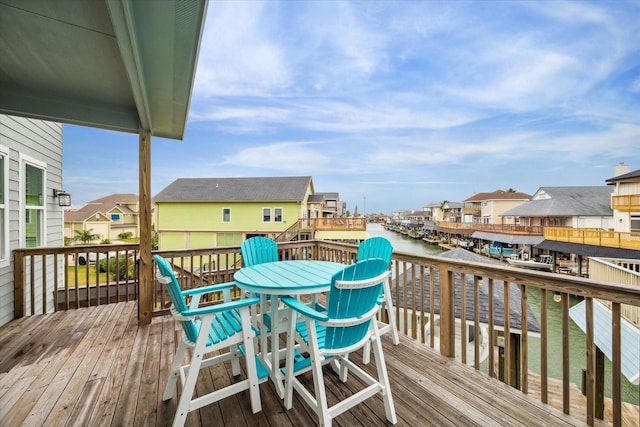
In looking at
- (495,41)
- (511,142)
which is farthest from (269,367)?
(511,142)

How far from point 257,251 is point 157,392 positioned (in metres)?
1.54

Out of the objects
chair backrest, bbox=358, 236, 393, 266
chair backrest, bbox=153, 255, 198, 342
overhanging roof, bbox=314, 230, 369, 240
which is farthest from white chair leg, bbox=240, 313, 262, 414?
overhanging roof, bbox=314, 230, 369, 240

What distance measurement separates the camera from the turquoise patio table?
1.99m

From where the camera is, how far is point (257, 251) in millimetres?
3205

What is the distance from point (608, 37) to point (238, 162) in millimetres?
31726

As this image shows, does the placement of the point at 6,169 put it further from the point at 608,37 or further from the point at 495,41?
the point at 608,37

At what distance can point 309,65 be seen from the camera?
18.3 m

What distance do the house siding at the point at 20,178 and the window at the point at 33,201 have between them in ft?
0.31

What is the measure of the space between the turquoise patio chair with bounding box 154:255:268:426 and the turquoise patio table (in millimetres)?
102

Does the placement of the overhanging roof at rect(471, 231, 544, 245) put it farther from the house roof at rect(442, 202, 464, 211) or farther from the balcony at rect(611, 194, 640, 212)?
the house roof at rect(442, 202, 464, 211)

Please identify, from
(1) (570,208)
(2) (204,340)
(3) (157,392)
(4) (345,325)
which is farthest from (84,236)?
(1) (570,208)

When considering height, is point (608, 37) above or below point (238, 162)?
above

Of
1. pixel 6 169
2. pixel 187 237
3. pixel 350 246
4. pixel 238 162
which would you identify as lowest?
pixel 187 237

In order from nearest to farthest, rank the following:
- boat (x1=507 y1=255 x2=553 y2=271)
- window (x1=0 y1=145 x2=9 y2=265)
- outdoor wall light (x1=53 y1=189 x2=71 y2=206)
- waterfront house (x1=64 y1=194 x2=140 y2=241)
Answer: window (x1=0 y1=145 x2=9 y2=265) < outdoor wall light (x1=53 y1=189 x2=71 y2=206) < boat (x1=507 y1=255 x2=553 y2=271) < waterfront house (x1=64 y1=194 x2=140 y2=241)
